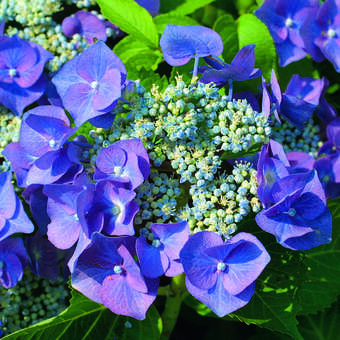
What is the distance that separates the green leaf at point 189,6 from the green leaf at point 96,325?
2.26 ft

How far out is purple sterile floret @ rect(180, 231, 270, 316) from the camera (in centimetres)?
90

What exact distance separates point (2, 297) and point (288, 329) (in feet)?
1.99

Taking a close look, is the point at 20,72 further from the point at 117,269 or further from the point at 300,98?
the point at 300,98

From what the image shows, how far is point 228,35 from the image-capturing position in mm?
1264

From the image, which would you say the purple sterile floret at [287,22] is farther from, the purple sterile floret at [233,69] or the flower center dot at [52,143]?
the flower center dot at [52,143]

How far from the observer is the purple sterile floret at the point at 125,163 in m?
0.90

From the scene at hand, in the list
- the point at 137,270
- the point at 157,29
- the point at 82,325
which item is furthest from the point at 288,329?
the point at 157,29

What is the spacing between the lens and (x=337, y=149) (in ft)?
4.16

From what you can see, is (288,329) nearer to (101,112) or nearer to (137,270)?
(137,270)

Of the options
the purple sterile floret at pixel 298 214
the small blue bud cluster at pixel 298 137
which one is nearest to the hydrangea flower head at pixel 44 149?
the purple sterile floret at pixel 298 214

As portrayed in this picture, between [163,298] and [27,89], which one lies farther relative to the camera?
[163,298]

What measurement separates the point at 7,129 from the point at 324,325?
1.02 metres

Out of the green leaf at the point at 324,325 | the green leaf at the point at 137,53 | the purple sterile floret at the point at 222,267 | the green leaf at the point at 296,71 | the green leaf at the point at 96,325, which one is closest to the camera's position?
the purple sterile floret at the point at 222,267

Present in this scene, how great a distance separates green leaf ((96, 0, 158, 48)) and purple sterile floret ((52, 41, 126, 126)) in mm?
182
